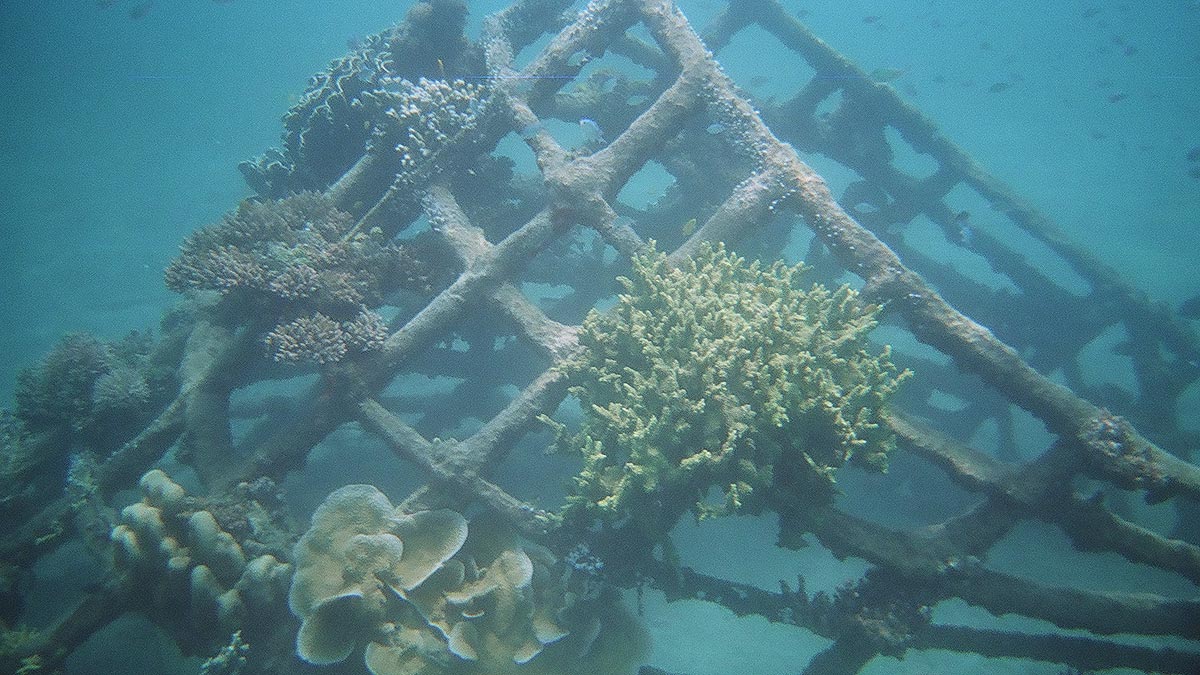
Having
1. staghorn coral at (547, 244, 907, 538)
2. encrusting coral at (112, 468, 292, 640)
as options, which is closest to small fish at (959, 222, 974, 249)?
staghorn coral at (547, 244, 907, 538)

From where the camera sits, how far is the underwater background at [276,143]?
8.16 metres

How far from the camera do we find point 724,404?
4.02 m

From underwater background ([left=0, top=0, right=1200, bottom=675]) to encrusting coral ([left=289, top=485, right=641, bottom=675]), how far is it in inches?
82.1

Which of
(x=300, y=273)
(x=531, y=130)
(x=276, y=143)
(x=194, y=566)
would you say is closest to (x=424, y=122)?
(x=531, y=130)

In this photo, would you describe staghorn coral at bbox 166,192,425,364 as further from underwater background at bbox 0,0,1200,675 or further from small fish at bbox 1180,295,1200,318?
small fish at bbox 1180,295,1200,318

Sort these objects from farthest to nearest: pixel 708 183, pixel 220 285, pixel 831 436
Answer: pixel 708 183 < pixel 220 285 < pixel 831 436

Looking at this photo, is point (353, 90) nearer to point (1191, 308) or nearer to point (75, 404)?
point (75, 404)

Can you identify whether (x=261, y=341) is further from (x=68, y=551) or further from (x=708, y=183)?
(x=708, y=183)

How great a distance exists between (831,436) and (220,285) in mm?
6262

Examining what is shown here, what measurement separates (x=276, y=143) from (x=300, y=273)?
45.4m

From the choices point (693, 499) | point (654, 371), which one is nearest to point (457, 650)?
point (693, 499)

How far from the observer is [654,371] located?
423 cm

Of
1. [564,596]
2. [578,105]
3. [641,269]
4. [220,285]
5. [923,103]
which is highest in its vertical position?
[923,103]

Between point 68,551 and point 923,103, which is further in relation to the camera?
point 923,103
